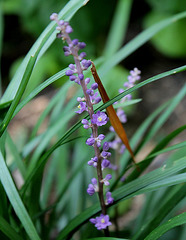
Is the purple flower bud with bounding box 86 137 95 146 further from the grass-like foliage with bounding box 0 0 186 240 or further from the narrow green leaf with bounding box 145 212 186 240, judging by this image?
the narrow green leaf with bounding box 145 212 186 240

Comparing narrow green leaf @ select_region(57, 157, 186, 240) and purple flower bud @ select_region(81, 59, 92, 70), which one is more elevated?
purple flower bud @ select_region(81, 59, 92, 70)

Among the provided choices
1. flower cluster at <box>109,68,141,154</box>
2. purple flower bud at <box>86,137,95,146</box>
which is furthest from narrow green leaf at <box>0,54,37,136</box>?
flower cluster at <box>109,68,141,154</box>

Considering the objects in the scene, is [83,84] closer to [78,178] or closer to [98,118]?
[98,118]

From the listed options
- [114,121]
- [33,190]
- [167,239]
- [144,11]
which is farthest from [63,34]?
[144,11]

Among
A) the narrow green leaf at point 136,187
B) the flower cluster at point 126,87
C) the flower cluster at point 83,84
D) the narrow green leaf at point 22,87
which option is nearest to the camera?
the flower cluster at point 83,84

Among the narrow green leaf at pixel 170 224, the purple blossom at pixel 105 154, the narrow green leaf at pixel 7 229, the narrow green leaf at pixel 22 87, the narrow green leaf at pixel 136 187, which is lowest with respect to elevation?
the narrow green leaf at pixel 170 224

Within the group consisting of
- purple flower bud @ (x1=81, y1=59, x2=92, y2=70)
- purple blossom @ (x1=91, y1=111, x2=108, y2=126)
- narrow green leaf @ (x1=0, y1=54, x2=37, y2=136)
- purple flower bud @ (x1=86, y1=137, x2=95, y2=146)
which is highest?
narrow green leaf @ (x1=0, y1=54, x2=37, y2=136)

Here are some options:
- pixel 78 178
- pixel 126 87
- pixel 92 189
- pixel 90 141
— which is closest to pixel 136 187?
pixel 92 189

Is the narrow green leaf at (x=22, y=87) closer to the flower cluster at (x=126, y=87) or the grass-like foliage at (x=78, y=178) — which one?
the grass-like foliage at (x=78, y=178)

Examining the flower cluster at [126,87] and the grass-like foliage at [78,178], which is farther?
the flower cluster at [126,87]

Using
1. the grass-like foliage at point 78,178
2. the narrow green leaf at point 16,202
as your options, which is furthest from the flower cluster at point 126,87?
the narrow green leaf at point 16,202
